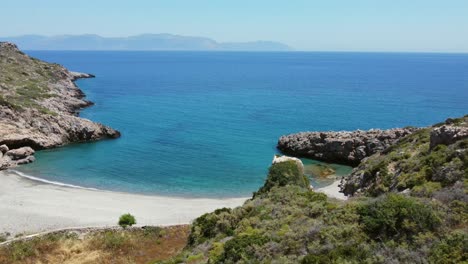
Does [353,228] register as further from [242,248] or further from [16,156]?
[16,156]

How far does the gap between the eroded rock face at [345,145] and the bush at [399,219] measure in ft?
171

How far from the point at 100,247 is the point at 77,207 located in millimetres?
16719

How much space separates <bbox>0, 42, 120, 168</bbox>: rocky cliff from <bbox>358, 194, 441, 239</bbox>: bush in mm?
59322

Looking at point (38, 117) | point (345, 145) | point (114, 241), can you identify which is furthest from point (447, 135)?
point (38, 117)

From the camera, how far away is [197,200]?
5459 centimetres

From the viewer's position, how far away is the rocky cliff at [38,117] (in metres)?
73.1

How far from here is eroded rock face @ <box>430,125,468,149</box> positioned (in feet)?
114

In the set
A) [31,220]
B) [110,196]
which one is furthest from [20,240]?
[110,196]

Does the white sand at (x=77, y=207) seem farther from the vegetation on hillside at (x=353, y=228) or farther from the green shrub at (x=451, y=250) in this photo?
the green shrub at (x=451, y=250)

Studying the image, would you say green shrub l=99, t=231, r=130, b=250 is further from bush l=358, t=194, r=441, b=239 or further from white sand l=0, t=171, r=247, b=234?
bush l=358, t=194, r=441, b=239

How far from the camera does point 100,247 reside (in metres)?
34.2

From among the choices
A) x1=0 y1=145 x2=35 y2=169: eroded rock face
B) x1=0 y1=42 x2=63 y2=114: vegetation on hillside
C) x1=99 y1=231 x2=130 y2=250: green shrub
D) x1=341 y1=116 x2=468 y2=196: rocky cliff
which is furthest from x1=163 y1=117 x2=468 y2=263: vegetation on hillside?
x1=0 y1=42 x2=63 y2=114: vegetation on hillside

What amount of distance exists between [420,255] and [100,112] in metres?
105

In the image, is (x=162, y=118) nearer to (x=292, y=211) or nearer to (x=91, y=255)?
(x=91, y=255)
